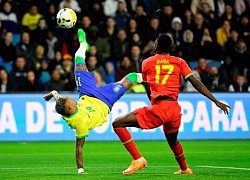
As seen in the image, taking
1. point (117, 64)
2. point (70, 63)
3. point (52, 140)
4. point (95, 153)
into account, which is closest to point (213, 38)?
point (117, 64)

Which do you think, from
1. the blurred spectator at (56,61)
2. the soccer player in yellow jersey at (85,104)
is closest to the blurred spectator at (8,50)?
the blurred spectator at (56,61)

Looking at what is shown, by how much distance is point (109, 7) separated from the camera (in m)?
25.5

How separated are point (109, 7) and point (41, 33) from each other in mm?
2593

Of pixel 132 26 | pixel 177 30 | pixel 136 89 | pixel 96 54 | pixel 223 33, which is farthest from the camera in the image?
pixel 223 33

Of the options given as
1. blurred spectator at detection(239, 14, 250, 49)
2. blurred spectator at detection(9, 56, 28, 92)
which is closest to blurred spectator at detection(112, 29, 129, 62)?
blurred spectator at detection(9, 56, 28, 92)

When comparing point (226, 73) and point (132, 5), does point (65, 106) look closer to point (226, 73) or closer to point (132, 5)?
point (226, 73)

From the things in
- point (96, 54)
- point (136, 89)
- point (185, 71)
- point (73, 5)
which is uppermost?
point (73, 5)

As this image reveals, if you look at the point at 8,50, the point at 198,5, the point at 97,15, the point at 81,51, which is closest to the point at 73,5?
the point at 97,15

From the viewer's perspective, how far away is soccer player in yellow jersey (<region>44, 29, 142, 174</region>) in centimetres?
1210

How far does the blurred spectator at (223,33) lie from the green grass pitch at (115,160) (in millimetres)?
5357

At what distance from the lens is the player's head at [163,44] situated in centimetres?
1212

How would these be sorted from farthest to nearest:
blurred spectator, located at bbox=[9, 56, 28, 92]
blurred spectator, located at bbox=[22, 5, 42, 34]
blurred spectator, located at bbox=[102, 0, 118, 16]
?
blurred spectator, located at bbox=[102, 0, 118, 16], blurred spectator, located at bbox=[22, 5, 42, 34], blurred spectator, located at bbox=[9, 56, 28, 92]

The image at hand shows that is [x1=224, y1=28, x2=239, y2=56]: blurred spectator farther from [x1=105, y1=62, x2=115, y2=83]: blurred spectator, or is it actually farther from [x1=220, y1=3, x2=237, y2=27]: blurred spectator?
[x1=105, y1=62, x2=115, y2=83]: blurred spectator

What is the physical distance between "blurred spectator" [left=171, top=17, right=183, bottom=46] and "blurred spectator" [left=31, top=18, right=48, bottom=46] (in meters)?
3.96
